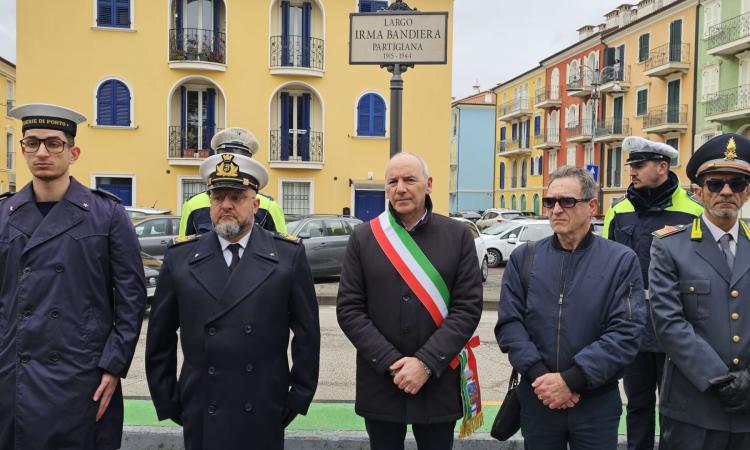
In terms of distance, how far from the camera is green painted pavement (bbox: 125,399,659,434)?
15.3ft

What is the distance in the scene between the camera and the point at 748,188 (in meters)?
3.40

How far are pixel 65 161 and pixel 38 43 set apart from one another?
2272 cm

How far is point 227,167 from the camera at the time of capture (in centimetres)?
321

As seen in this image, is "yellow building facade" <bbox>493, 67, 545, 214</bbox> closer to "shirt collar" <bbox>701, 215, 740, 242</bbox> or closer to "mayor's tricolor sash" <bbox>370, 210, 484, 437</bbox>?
"shirt collar" <bbox>701, 215, 740, 242</bbox>

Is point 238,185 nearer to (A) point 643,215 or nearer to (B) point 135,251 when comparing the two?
(B) point 135,251

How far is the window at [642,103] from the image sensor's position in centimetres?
4097

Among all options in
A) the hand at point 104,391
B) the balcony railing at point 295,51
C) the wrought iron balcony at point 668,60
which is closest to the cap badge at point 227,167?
the hand at point 104,391

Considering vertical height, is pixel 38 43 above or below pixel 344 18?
below

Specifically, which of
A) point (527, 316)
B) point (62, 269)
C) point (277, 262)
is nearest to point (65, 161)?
point (62, 269)

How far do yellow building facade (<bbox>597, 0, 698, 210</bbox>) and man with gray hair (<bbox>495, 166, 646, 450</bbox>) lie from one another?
1372 inches

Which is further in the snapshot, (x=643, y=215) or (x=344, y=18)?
(x=344, y=18)

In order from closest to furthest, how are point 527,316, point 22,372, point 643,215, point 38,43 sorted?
point 22,372 < point 527,316 < point 643,215 < point 38,43

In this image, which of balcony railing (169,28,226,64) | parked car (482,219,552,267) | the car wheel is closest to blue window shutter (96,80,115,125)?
balcony railing (169,28,226,64)

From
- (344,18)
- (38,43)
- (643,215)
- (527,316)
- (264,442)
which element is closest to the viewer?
(264,442)
